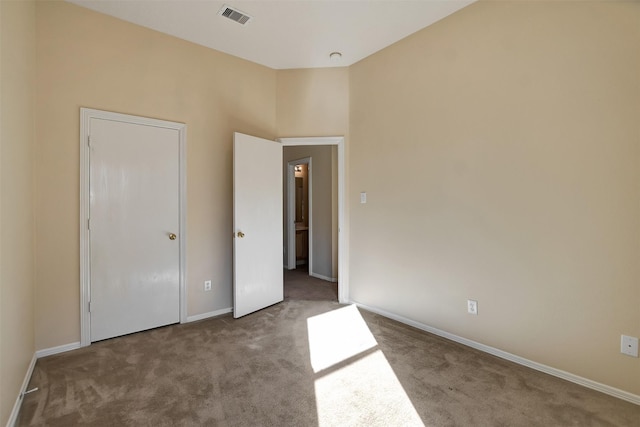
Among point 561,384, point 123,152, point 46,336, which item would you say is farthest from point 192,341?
point 561,384

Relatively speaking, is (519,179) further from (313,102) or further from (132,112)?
(132,112)

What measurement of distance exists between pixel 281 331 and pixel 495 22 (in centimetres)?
318

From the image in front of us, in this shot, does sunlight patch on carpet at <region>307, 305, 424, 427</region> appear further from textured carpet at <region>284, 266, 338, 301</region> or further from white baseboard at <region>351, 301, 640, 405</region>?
textured carpet at <region>284, 266, 338, 301</region>

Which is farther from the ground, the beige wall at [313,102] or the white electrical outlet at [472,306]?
the beige wall at [313,102]

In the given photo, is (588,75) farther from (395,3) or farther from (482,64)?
(395,3)

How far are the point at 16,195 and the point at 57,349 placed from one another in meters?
1.39

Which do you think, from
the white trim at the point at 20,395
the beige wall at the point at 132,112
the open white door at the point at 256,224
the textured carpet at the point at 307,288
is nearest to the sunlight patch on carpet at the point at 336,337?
the textured carpet at the point at 307,288

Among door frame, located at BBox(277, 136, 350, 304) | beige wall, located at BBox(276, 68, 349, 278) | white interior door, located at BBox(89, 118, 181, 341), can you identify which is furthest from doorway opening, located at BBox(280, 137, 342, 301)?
white interior door, located at BBox(89, 118, 181, 341)

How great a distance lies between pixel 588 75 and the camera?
199 cm

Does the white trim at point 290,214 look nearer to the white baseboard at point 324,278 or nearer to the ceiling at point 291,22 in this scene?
the white baseboard at point 324,278

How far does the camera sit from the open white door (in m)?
3.29

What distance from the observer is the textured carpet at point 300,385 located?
68.7 inches

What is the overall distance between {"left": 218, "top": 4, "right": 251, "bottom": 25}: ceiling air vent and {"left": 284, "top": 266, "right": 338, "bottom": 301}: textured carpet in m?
3.07

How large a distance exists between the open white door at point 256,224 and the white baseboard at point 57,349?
4.39 ft
